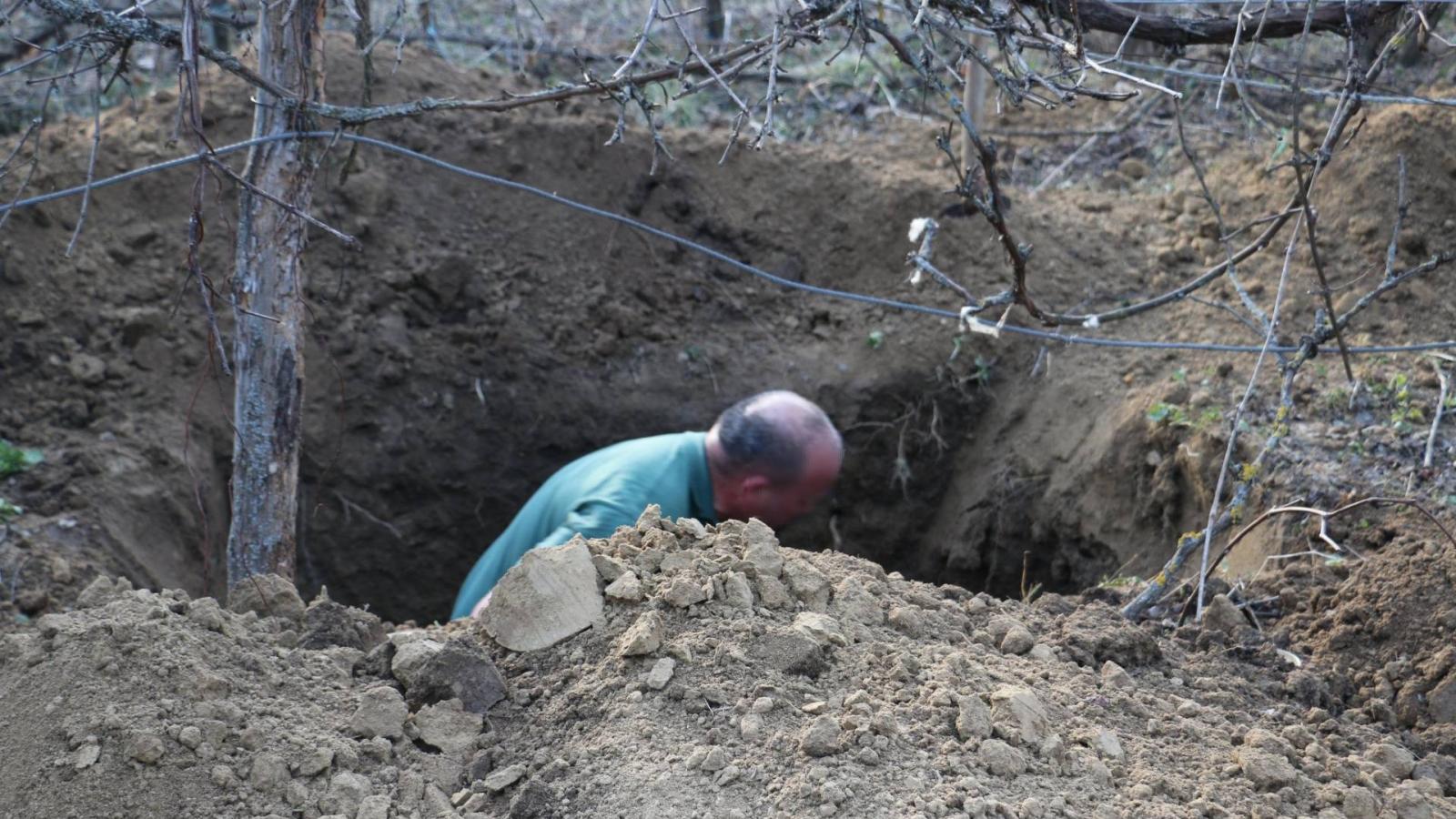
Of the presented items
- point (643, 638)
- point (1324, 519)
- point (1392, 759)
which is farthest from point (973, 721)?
point (1324, 519)

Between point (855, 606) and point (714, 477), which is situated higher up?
point (855, 606)

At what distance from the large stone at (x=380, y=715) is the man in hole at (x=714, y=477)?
1083 millimetres

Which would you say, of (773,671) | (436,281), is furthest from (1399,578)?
(436,281)

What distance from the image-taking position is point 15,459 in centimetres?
431

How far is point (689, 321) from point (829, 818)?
12.0 ft

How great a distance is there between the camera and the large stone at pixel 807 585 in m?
2.78

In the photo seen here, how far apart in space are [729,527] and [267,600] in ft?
3.53

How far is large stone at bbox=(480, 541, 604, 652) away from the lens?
273cm

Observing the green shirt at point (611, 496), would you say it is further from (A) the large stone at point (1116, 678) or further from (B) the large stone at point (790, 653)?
(A) the large stone at point (1116, 678)

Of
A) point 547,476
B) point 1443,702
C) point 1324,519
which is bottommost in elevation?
point 547,476

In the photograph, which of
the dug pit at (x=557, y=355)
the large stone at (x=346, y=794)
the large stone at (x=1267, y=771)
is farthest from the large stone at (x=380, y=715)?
the dug pit at (x=557, y=355)

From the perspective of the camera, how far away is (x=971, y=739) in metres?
2.42

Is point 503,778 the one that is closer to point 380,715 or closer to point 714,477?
point 380,715

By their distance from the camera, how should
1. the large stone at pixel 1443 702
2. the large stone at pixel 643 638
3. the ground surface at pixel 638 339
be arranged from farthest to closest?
the ground surface at pixel 638 339
the large stone at pixel 1443 702
the large stone at pixel 643 638
